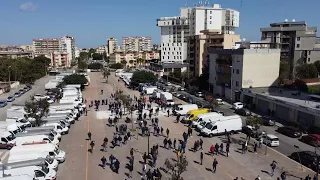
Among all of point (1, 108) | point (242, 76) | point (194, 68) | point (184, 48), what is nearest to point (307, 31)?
point (194, 68)

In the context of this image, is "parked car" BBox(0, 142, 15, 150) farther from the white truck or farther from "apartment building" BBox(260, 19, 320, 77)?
"apartment building" BBox(260, 19, 320, 77)

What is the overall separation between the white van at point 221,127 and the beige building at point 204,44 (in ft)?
137

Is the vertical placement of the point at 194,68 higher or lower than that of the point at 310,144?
higher

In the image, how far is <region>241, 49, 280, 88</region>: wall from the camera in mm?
45062

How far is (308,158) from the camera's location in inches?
854

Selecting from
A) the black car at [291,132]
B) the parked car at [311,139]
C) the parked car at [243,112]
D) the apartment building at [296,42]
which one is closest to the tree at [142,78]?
the parked car at [243,112]

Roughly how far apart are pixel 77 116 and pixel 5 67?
161 feet

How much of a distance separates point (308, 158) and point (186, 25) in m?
94.3

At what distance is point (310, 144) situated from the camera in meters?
26.5

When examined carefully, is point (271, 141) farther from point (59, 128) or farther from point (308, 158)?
point (59, 128)

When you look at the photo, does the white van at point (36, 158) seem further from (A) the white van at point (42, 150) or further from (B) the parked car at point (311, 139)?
(B) the parked car at point (311, 139)

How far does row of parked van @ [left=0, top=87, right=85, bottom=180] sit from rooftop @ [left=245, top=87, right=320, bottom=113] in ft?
82.5

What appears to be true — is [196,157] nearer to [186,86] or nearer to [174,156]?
[174,156]

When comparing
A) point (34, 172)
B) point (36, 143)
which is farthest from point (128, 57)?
point (34, 172)
